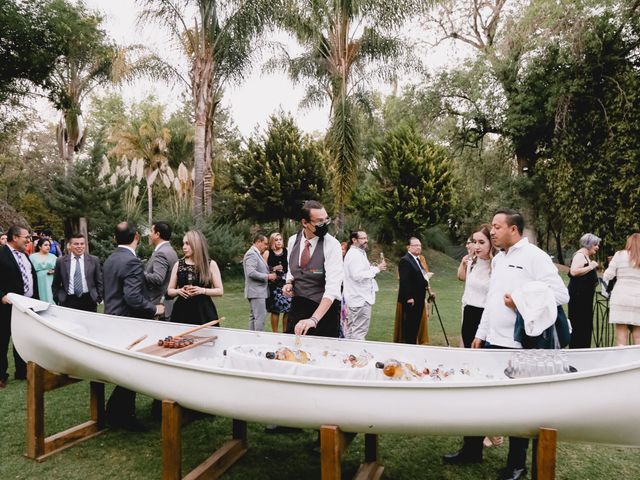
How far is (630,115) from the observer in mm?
15117

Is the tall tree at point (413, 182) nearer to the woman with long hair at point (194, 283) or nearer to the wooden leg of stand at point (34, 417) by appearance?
the woman with long hair at point (194, 283)

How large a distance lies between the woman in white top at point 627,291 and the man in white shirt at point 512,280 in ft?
10.9

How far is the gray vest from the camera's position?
3.88 metres

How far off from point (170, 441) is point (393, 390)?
56.7 inches

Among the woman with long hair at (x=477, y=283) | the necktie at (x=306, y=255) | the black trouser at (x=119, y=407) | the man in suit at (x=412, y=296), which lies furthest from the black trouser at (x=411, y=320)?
the black trouser at (x=119, y=407)

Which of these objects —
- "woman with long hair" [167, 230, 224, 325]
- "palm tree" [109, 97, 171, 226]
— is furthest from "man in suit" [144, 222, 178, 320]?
"palm tree" [109, 97, 171, 226]

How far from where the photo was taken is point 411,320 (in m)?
6.62

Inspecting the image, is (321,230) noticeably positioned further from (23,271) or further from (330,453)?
(23,271)

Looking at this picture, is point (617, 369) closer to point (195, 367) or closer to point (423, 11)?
point (195, 367)

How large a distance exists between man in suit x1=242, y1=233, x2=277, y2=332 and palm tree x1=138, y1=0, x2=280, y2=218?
9224mm

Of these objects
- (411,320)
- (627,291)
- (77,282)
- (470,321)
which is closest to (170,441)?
(470,321)

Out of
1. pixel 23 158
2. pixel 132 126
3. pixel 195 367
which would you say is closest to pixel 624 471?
pixel 195 367

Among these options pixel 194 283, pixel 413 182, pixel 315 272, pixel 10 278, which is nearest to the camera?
pixel 315 272

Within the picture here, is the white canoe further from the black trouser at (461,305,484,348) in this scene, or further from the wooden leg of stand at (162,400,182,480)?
the black trouser at (461,305,484,348)
